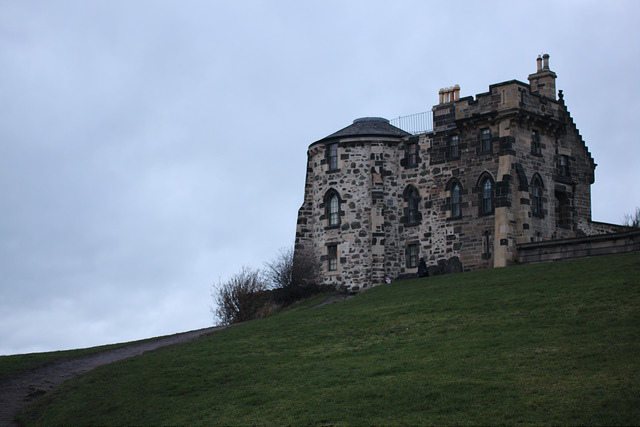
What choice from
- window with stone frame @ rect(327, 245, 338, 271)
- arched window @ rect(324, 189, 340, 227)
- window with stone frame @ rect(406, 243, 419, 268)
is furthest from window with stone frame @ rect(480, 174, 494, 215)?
window with stone frame @ rect(327, 245, 338, 271)

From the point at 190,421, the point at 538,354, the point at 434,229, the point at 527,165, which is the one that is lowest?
the point at 190,421

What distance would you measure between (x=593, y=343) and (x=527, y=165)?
22144 millimetres

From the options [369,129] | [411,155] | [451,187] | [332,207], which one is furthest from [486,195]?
[332,207]

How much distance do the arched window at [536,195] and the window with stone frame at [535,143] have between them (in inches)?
46.6

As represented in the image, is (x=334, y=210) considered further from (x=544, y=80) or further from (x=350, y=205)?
(x=544, y=80)

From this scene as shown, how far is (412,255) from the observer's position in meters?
45.5

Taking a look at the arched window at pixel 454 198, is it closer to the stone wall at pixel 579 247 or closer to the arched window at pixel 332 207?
the stone wall at pixel 579 247

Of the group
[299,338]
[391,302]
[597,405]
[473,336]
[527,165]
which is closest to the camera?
[597,405]

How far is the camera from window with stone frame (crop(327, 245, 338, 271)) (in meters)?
46.6

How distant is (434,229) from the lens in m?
44.3

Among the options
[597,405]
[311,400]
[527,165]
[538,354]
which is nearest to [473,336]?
[538,354]

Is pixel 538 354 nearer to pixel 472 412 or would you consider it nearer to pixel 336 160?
pixel 472 412

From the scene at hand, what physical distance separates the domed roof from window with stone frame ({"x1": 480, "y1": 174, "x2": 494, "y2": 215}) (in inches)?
244

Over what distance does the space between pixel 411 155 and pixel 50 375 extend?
2287 cm
